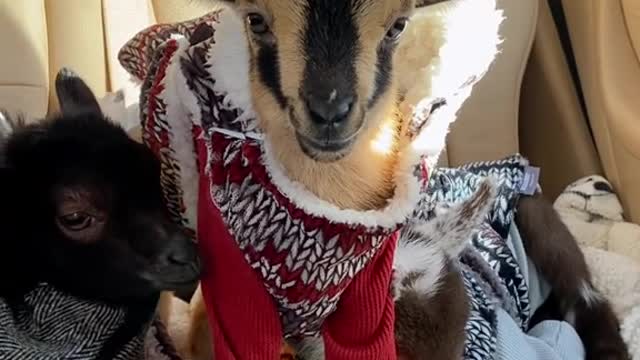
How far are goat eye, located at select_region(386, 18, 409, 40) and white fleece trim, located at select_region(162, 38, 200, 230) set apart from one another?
209 mm

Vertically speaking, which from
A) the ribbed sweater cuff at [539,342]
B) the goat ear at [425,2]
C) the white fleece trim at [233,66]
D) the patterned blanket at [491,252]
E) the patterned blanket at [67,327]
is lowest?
the ribbed sweater cuff at [539,342]

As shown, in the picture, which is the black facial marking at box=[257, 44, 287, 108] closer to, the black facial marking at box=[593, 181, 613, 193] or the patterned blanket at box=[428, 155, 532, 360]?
the patterned blanket at box=[428, 155, 532, 360]

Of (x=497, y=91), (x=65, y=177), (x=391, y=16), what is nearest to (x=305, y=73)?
(x=391, y=16)

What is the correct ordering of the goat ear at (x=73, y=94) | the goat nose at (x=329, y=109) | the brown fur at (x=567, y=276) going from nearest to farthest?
the goat nose at (x=329, y=109), the goat ear at (x=73, y=94), the brown fur at (x=567, y=276)

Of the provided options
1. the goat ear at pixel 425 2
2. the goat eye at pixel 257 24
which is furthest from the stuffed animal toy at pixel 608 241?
the goat eye at pixel 257 24

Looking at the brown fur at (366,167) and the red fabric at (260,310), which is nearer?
the brown fur at (366,167)

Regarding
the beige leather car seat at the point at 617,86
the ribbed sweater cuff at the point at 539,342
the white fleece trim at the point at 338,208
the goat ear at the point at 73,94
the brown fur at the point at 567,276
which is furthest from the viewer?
the beige leather car seat at the point at 617,86

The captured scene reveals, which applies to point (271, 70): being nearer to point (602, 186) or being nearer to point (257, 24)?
point (257, 24)

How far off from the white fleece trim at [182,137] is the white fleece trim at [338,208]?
0.35 feet

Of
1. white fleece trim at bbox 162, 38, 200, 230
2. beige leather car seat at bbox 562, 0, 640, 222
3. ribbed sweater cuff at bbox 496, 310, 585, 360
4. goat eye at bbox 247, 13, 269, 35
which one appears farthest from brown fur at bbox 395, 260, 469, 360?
beige leather car seat at bbox 562, 0, 640, 222

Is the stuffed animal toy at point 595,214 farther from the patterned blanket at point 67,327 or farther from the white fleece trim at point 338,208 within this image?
the patterned blanket at point 67,327

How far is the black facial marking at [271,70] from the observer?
2.88ft

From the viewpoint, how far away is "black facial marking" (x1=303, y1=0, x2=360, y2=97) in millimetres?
817

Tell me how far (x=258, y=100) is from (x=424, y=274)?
0.29m
